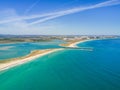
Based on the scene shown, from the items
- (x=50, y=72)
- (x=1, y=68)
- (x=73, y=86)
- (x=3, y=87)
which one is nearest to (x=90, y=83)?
(x=73, y=86)

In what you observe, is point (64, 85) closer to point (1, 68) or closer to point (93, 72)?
point (93, 72)

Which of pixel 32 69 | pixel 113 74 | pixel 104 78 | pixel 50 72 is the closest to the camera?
pixel 104 78

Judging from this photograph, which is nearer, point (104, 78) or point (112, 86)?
point (112, 86)

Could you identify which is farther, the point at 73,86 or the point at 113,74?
the point at 113,74

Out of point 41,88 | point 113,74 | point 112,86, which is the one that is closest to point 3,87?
point 41,88

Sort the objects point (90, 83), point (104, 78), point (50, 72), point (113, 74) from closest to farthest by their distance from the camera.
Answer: point (90, 83) → point (104, 78) → point (113, 74) → point (50, 72)

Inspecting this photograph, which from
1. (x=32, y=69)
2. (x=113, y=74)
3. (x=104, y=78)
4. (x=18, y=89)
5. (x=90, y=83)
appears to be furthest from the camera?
(x=32, y=69)

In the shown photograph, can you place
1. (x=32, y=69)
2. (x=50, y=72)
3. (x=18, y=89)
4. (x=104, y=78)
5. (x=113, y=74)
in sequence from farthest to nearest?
(x=32, y=69), (x=50, y=72), (x=113, y=74), (x=104, y=78), (x=18, y=89)

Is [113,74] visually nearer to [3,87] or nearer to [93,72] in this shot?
[93,72]
